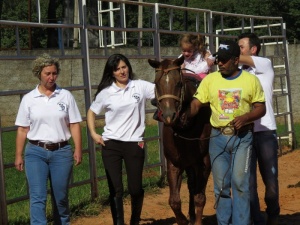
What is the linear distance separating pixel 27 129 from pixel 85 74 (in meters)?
3.28

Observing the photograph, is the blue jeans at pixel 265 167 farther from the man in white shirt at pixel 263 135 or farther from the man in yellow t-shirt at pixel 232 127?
the man in yellow t-shirt at pixel 232 127

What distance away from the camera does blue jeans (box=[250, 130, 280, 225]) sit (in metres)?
8.48

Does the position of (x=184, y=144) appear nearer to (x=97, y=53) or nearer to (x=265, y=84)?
(x=265, y=84)

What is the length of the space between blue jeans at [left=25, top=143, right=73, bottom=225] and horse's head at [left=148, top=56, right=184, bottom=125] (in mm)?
1023

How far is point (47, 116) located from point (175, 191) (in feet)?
6.01

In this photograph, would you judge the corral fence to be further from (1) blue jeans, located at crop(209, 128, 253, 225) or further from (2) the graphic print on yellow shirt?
(2) the graphic print on yellow shirt

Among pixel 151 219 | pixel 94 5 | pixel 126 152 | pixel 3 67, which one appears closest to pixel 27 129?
pixel 126 152

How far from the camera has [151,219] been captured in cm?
1037

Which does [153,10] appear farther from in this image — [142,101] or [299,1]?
[299,1]

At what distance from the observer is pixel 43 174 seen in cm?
785

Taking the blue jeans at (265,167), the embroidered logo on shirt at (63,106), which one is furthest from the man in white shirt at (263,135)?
the embroidered logo on shirt at (63,106)

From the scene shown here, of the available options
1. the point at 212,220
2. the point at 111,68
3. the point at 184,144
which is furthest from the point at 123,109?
the point at 212,220

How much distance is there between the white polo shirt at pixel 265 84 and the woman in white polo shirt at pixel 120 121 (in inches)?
46.1

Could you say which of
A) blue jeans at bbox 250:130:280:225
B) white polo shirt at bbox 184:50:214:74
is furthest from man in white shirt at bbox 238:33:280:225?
white polo shirt at bbox 184:50:214:74
